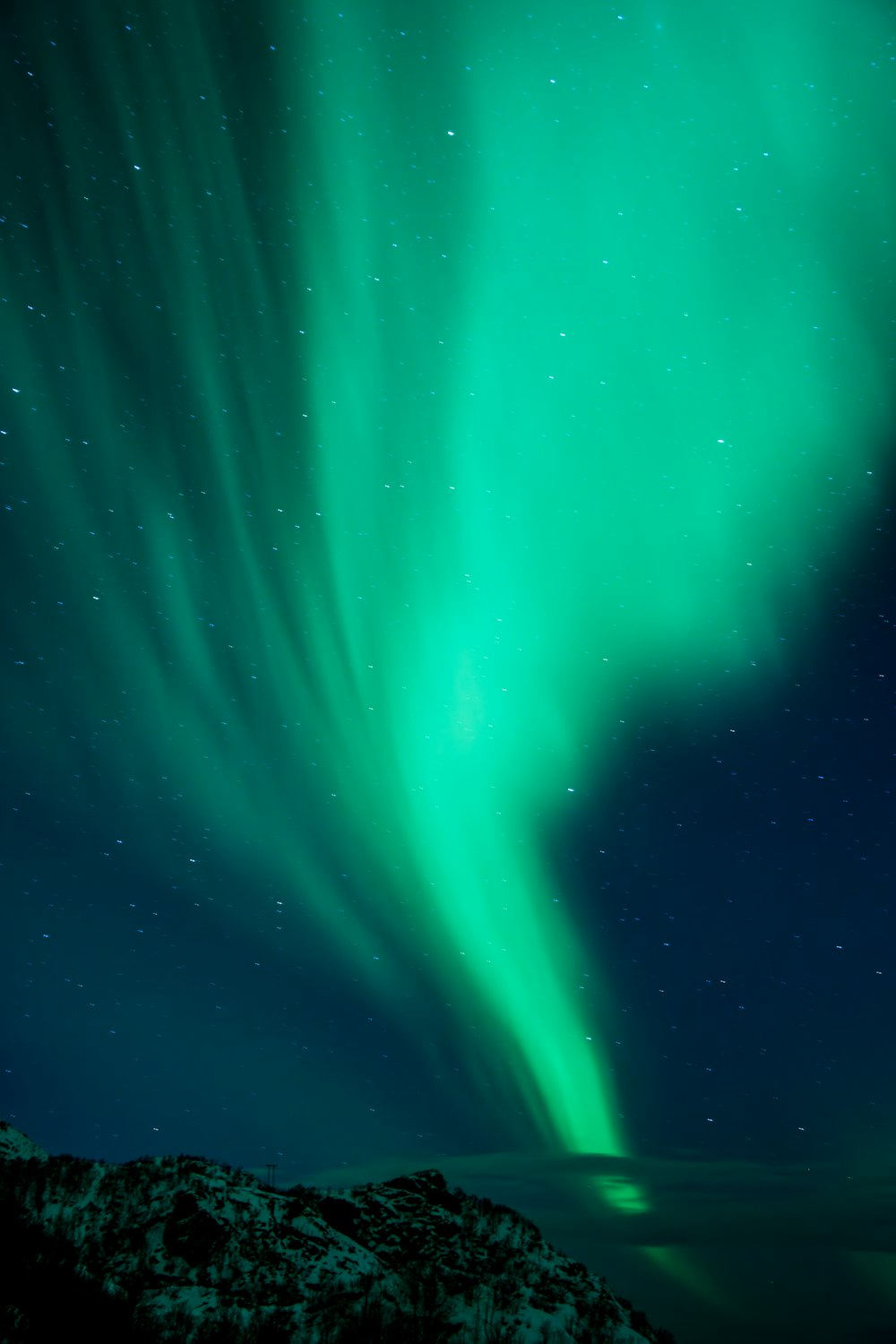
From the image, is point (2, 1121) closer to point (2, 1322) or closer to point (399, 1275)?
point (399, 1275)

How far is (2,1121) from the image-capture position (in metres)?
194

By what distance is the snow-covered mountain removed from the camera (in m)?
145

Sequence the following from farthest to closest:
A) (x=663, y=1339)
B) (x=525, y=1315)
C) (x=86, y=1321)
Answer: (x=663, y=1339) → (x=525, y=1315) → (x=86, y=1321)

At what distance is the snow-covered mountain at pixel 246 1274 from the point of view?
14512 cm

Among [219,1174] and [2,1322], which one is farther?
[219,1174]

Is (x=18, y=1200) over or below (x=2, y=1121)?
below

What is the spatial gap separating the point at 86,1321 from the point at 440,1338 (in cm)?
8563

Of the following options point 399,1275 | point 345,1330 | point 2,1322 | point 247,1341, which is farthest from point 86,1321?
point 399,1275

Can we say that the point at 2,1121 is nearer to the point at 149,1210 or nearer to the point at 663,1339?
the point at 149,1210

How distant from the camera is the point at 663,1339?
199500mm

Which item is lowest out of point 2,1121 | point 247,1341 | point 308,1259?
point 247,1341

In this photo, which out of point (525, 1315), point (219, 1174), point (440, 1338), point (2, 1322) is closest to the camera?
point (2, 1322)

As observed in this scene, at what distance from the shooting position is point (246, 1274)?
158875 millimetres

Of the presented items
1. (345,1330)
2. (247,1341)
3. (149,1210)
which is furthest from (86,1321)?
(149,1210)
